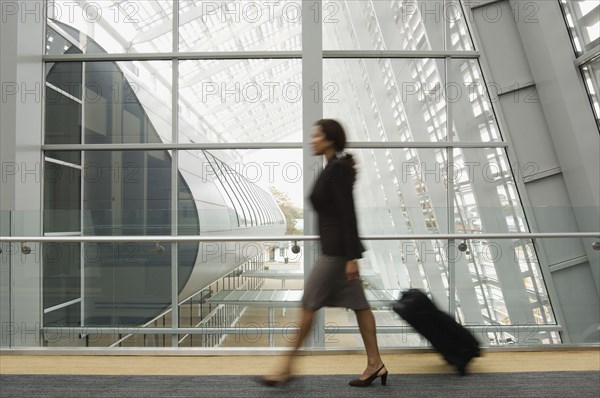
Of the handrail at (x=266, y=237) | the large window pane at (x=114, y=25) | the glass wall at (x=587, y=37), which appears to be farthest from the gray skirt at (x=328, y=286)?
the large window pane at (x=114, y=25)

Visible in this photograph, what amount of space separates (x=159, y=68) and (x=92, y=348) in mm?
3488

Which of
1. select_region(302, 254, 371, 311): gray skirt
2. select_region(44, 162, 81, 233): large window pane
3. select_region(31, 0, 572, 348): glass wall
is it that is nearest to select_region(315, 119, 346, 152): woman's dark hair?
select_region(302, 254, 371, 311): gray skirt

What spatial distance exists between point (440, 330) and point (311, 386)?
3.27 ft

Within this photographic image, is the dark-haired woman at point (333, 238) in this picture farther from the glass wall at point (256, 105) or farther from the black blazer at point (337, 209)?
the glass wall at point (256, 105)

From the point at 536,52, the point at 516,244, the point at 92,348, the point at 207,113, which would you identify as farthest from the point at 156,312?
the point at 536,52

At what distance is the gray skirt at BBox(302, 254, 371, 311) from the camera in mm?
2707

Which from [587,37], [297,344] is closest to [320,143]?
[297,344]

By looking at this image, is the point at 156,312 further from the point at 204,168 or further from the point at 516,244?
the point at 516,244

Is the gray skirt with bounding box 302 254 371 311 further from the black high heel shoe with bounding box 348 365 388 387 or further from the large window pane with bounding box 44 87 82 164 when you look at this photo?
the large window pane with bounding box 44 87 82 164

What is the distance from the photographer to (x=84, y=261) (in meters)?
4.04

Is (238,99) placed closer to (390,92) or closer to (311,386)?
(390,92)

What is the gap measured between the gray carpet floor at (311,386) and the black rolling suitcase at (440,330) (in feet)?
0.45

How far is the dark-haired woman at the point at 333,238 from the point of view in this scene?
263cm

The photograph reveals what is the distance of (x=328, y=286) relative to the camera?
2725 millimetres
